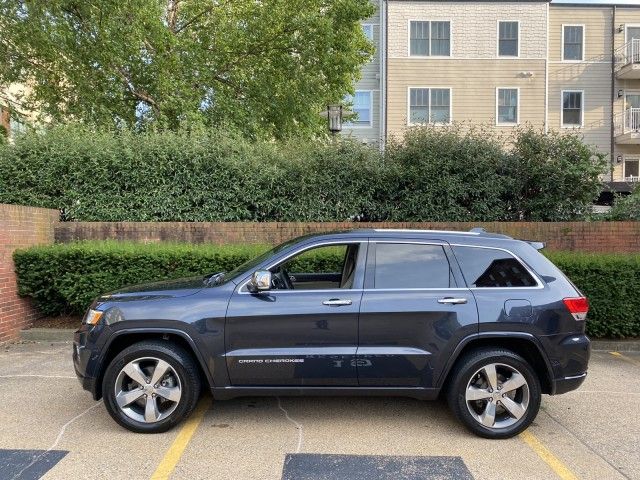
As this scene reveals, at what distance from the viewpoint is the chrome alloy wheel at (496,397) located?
4.04m

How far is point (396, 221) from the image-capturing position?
918cm

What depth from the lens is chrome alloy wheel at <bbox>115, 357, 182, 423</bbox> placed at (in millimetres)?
4059

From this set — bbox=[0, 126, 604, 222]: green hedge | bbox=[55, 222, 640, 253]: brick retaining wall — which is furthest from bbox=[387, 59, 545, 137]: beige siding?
bbox=[55, 222, 640, 253]: brick retaining wall

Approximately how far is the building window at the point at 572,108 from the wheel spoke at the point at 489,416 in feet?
69.5

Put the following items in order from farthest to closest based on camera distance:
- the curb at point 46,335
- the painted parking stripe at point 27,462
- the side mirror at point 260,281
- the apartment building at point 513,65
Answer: the apartment building at point 513,65, the curb at point 46,335, the side mirror at point 260,281, the painted parking stripe at point 27,462

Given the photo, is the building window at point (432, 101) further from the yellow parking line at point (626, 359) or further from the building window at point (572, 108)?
the yellow parking line at point (626, 359)

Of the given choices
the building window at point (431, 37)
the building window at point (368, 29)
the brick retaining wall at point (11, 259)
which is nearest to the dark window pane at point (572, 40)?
the building window at point (431, 37)

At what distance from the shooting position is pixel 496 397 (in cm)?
405

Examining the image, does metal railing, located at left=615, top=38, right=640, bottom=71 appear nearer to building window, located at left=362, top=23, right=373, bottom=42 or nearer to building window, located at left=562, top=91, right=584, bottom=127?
building window, located at left=562, top=91, right=584, bottom=127

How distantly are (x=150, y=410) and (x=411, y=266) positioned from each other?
2.52m

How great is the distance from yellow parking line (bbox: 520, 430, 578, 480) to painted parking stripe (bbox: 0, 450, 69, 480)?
3683 millimetres

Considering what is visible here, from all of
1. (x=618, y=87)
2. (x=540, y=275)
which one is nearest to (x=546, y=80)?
(x=618, y=87)

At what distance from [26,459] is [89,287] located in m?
3.94

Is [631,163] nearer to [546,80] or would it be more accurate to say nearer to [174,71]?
[546,80]
